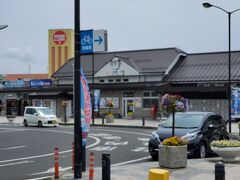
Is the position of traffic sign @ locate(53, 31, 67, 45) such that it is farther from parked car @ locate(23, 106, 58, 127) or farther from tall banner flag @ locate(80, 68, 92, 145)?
tall banner flag @ locate(80, 68, 92, 145)

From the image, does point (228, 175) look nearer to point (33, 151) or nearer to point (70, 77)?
point (33, 151)

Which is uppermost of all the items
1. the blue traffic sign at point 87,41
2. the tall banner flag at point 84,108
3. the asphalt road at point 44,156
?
the blue traffic sign at point 87,41

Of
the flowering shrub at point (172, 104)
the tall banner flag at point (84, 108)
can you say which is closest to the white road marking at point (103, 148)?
the flowering shrub at point (172, 104)

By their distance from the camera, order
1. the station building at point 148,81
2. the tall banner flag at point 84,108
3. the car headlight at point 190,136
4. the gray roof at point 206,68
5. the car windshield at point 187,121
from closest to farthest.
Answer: the tall banner flag at point 84,108 < the car headlight at point 190,136 < the car windshield at point 187,121 < the station building at point 148,81 < the gray roof at point 206,68

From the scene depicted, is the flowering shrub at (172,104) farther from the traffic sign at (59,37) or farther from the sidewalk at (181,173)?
the traffic sign at (59,37)

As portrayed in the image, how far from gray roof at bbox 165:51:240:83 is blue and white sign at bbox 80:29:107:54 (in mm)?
35810

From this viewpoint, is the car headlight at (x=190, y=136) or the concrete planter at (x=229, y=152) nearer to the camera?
the concrete planter at (x=229, y=152)

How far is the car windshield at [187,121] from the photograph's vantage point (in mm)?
16281

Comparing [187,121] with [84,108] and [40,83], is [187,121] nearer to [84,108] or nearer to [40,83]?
[84,108]

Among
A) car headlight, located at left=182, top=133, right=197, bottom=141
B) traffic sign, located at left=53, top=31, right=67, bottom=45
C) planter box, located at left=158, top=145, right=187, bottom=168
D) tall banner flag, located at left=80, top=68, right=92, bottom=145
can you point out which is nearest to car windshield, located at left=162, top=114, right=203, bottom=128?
car headlight, located at left=182, top=133, right=197, bottom=141

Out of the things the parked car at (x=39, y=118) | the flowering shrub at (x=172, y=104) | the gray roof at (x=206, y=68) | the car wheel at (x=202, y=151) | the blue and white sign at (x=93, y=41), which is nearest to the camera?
Answer: the blue and white sign at (x=93, y=41)

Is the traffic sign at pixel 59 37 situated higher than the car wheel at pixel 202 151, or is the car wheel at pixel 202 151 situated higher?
the traffic sign at pixel 59 37

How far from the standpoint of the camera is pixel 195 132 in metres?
15.6

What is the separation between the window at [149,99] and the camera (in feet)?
163
